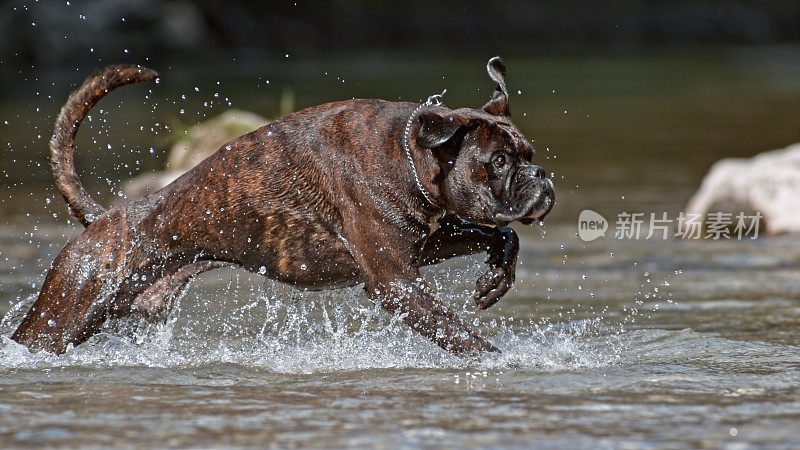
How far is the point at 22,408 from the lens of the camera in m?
5.16

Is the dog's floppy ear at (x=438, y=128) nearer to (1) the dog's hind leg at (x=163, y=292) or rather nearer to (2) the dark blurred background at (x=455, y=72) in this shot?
(1) the dog's hind leg at (x=163, y=292)

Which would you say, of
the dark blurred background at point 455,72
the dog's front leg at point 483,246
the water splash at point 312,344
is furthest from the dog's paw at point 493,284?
the dark blurred background at point 455,72

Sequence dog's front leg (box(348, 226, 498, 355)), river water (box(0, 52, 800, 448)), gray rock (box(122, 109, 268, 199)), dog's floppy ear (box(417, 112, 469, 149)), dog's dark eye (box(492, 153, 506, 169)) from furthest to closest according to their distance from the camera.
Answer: gray rock (box(122, 109, 268, 199))
dog's front leg (box(348, 226, 498, 355))
dog's dark eye (box(492, 153, 506, 169))
dog's floppy ear (box(417, 112, 469, 149))
river water (box(0, 52, 800, 448))

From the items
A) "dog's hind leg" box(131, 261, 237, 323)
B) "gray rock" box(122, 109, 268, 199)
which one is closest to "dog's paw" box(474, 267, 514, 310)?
"dog's hind leg" box(131, 261, 237, 323)

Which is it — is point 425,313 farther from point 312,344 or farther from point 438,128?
point 312,344

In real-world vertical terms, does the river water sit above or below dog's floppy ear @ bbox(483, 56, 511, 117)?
below

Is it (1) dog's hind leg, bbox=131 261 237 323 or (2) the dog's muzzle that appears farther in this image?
(1) dog's hind leg, bbox=131 261 237 323

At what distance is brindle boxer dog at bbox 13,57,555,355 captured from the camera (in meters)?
5.55

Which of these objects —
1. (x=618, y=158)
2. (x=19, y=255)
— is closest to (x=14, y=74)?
(x=618, y=158)

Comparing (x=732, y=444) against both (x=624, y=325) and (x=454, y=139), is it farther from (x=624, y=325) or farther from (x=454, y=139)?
(x=624, y=325)

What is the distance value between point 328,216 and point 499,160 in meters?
0.91

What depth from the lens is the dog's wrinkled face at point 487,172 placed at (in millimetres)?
5469

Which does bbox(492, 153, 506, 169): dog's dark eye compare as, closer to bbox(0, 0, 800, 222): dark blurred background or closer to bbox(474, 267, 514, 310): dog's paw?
bbox(474, 267, 514, 310): dog's paw

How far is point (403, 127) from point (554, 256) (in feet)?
12.9
